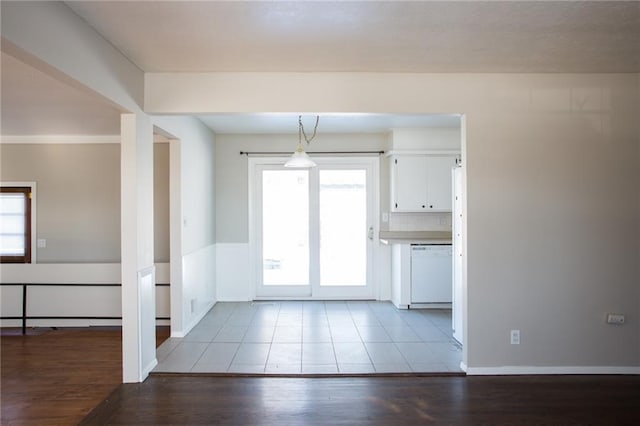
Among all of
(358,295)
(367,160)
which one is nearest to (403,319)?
(358,295)

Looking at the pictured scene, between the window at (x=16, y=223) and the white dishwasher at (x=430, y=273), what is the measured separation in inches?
193

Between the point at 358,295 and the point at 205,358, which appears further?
the point at 358,295

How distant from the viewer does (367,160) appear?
5918 millimetres

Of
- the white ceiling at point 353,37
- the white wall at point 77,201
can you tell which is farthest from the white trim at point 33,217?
the white ceiling at point 353,37

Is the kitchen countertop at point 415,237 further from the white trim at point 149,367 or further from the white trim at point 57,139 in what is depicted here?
the white trim at point 57,139

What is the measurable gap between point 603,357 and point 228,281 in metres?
4.46

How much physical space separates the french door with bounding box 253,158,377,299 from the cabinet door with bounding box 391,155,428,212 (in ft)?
1.68

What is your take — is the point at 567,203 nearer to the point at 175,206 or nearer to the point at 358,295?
the point at 358,295

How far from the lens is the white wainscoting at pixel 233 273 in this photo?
587 centimetres

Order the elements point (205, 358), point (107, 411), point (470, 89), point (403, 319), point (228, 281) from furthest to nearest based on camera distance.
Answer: point (228, 281) → point (403, 319) → point (205, 358) → point (470, 89) → point (107, 411)

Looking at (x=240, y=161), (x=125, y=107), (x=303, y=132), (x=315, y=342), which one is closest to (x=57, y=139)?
(x=240, y=161)

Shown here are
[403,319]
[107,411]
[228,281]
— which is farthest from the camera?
[228,281]

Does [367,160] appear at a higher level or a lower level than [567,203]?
higher

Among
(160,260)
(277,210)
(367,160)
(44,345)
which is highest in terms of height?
(367,160)
